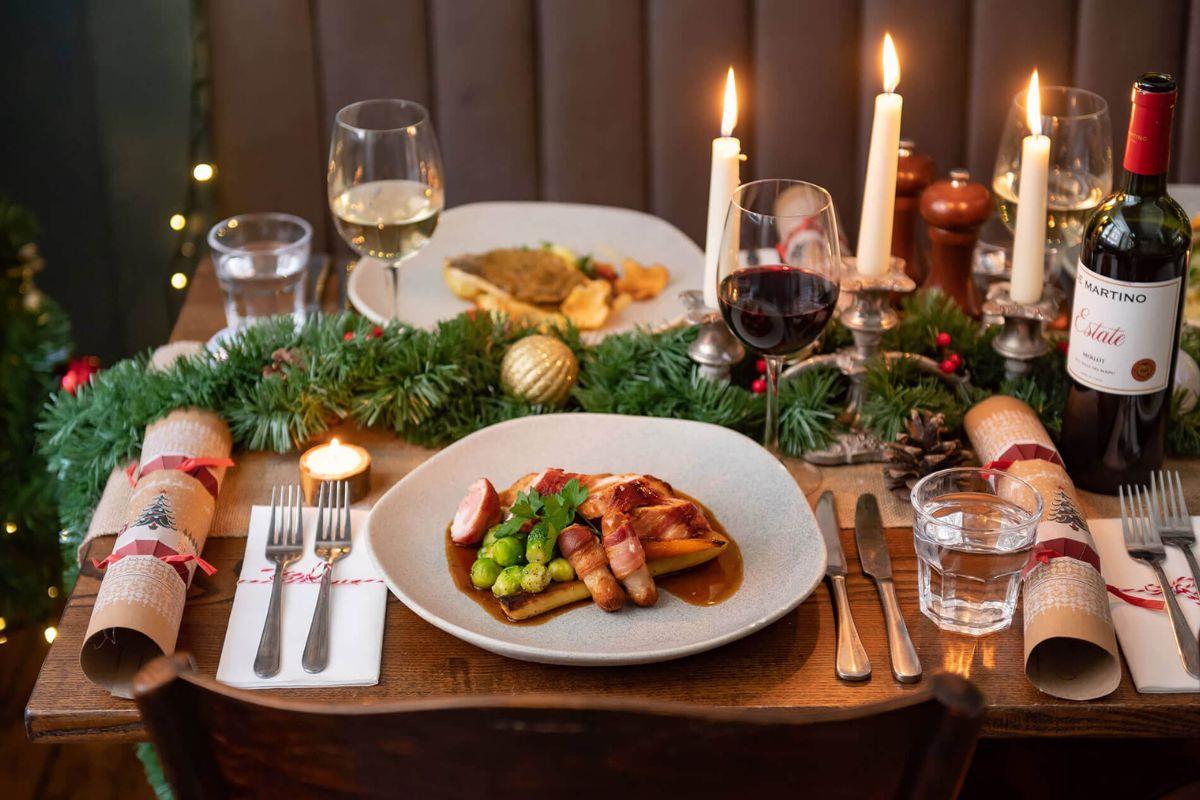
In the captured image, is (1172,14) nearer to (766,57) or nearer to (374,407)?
(766,57)

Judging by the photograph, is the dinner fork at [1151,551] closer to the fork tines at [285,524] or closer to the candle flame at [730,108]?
the candle flame at [730,108]

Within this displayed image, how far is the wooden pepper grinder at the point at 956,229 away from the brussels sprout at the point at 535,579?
675mm

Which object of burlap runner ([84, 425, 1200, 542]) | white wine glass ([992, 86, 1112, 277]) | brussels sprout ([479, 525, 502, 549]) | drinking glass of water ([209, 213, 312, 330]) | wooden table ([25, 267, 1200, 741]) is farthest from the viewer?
drinking glass of water ([209, 213, 312, 330])

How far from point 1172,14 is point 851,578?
4.35ft

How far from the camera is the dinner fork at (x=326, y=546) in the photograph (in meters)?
0.91

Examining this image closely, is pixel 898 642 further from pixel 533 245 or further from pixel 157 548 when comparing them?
pixel 533 245

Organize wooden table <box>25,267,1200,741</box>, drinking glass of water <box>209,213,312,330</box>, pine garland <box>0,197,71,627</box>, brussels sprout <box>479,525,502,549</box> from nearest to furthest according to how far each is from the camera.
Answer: wooden table <box>25,267,1200,741</box> → brussels sprout <box>479,525,502,549</box> → drinking glass of water <box>209,213,312,330</box> → pine garland <box>0,197,71,627</box>

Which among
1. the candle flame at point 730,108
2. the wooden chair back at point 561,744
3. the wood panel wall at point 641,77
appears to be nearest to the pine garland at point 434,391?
the candle flame at point 730,108

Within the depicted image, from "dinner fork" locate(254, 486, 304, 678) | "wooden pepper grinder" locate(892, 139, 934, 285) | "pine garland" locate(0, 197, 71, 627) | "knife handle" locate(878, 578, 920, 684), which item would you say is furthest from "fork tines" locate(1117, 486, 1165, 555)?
"pine garland" locate(0, 197, 71, 627)

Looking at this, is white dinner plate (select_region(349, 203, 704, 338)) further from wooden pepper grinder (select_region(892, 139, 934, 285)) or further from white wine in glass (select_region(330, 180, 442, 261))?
wooden pepper grinder (select_region(892, 139, 934, 285))

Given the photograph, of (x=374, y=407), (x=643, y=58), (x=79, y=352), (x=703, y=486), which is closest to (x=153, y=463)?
(x=374, y=407)

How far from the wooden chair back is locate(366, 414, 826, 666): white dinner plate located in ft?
0.73

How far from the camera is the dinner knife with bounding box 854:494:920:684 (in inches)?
35.4

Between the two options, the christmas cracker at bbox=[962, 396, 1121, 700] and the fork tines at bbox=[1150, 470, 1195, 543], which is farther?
the fork tines at bbox=[1150, 470, 1195, 543]
